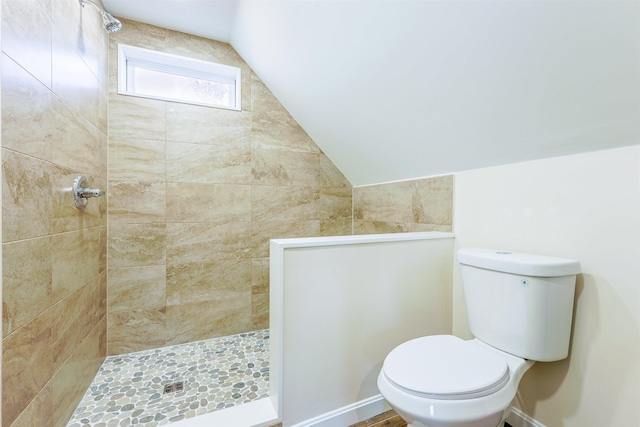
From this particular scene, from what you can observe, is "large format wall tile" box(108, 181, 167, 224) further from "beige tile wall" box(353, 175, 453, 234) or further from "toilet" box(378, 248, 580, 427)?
"toilet" box(378, 248, 580, 427)

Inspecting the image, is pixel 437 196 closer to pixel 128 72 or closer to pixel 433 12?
pixel 433 12

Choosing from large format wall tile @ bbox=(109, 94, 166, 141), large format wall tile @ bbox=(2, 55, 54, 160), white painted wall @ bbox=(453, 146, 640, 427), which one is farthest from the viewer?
large format wall tile @ bbox=(109, 94, 166, 141)

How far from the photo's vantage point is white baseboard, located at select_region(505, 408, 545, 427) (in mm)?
1233

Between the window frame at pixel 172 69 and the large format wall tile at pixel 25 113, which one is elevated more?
the window frame at pixel 172 69

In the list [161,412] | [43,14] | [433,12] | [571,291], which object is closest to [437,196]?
[571,291]

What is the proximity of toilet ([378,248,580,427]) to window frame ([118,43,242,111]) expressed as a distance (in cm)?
194

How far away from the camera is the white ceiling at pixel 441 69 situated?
2.80ft

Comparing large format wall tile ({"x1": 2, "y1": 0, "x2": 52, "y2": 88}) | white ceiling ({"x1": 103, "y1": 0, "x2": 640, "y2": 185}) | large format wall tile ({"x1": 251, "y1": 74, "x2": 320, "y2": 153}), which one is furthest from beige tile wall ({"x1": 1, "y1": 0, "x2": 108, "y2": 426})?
large format wall tile ({"x1": 251, "y1": 74, "x2": 320, "y2": 153})

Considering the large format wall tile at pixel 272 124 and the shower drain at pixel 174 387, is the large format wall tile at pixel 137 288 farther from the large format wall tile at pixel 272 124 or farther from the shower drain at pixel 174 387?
the large format wall tile at pixel 272 124

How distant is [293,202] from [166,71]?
133 centimetres

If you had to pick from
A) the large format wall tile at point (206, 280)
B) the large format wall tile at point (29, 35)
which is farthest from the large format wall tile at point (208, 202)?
the large format wall tile at point (29, 35)

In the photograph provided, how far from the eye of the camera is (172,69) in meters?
2.03

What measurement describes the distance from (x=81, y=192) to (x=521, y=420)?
233 cm

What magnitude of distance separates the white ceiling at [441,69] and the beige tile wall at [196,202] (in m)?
0.27
